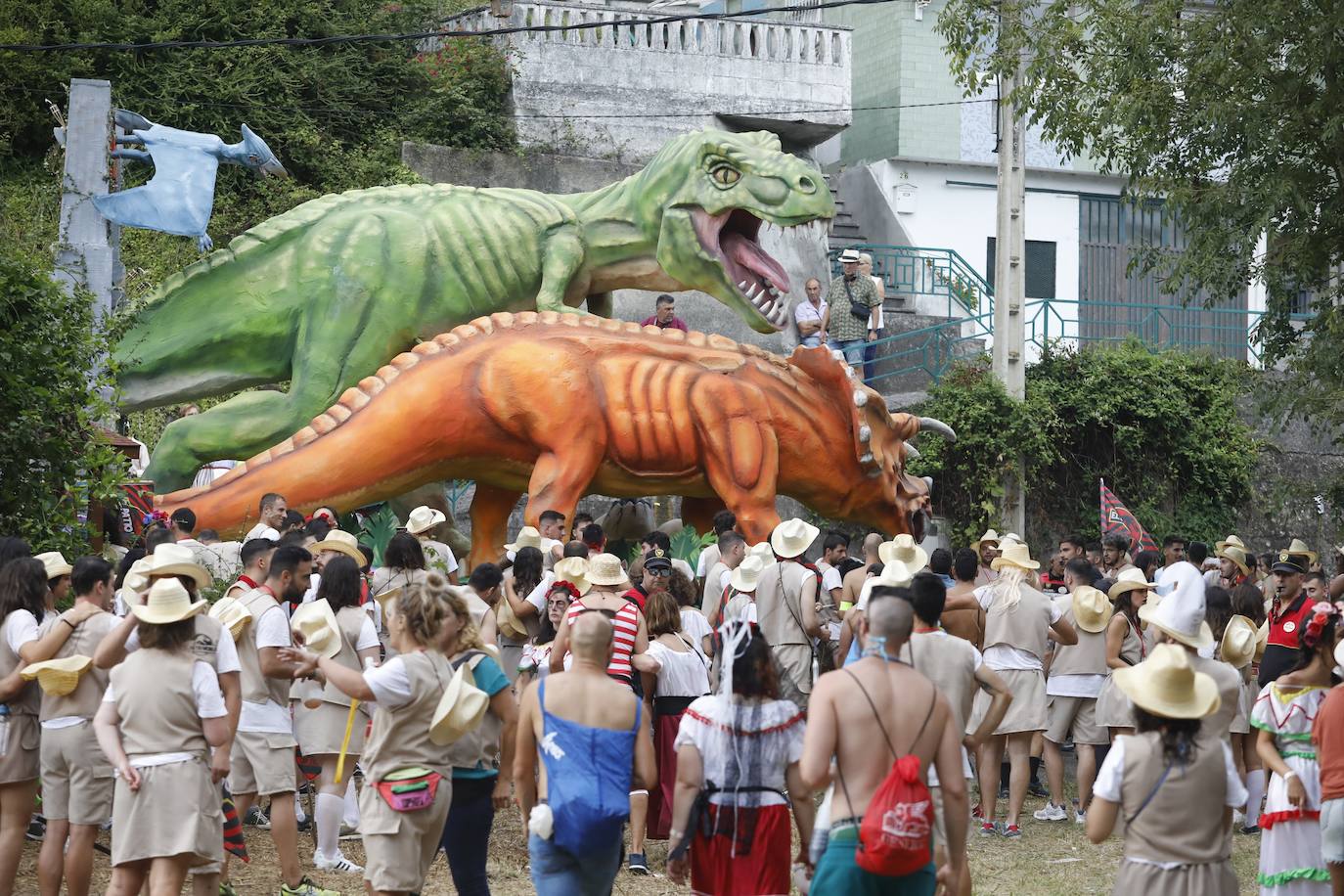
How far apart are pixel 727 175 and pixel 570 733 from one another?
27.9 ft

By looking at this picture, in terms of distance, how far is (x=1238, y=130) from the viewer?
11.7 metres

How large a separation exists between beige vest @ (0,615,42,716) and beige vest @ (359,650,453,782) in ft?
5.95

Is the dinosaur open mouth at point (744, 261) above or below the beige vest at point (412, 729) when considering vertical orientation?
above

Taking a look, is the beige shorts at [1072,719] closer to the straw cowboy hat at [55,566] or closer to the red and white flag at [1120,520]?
the straw cowboy hat at [55,566]

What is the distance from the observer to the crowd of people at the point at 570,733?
548cm

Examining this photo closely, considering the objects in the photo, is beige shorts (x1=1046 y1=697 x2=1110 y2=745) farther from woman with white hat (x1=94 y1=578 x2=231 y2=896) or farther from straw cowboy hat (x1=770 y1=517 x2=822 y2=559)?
woman with white hat (x1=94 y1=578 x2=231 y2=896)

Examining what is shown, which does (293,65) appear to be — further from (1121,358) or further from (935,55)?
(1121,358)

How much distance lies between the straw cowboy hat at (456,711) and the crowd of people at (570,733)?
0.01m

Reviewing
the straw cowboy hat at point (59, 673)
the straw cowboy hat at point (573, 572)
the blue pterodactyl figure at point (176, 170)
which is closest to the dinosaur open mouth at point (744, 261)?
→ the blue pterodactyl figure at point (176, 170)

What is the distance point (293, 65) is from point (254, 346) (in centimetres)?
1070

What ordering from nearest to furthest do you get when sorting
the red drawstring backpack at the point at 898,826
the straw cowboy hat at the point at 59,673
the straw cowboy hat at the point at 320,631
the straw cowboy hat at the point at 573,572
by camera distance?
the red drawstring backpack at the point at 898,826, the straw cowboy hat at the point at 320,631, the straw cowboy hat at the point at 59,673, the straw cowboy hat at the point at 573,572

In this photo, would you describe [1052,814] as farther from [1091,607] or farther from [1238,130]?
[1238,130]

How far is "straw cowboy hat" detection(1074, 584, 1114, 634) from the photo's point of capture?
1034 cm

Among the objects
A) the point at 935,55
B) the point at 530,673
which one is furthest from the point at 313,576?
the point at 935,55
